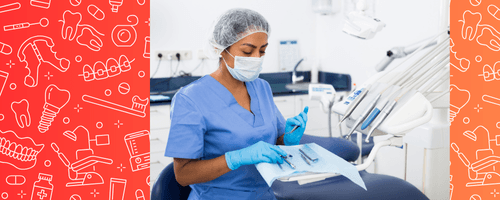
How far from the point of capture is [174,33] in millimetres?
3139

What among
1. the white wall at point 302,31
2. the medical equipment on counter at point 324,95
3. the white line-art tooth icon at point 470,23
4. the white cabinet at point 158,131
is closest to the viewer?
the white line-art tooth icon at point 470,23

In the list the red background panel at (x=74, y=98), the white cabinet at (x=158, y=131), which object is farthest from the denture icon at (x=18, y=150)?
the white cabinet at (x=158, y=131)

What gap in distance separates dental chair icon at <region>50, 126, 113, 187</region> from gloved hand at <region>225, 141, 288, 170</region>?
421 mm

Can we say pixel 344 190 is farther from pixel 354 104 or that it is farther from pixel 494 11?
pixel 494 11

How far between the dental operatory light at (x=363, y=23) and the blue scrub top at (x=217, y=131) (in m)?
0.48

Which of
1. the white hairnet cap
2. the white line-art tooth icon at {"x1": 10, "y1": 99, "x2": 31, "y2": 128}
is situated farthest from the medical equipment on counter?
the white line-art tooth icon at {"x1": 10, "y1": 99, "x2": 31, "y2": 128}

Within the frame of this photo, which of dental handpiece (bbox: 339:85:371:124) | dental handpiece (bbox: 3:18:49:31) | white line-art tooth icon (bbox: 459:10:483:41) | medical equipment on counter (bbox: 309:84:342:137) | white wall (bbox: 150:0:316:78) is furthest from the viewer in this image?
white wall (bbox: 150:0:316:78)

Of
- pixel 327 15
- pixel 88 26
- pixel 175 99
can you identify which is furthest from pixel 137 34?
pixel 327 15

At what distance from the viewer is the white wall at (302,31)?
8.20ft

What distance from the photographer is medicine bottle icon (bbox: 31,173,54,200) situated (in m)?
0.62

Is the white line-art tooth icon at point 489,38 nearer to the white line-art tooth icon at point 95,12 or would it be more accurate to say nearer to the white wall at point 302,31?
the white line-art tooth icon at point 95,12

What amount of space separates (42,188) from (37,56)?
219mm

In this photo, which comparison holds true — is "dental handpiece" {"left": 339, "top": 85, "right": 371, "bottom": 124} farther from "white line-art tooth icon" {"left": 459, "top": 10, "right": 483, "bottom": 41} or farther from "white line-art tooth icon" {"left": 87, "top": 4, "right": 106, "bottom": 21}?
"white line-art tooth icon" {"left": 87, "top": 4, "right": 106, "bottom": 21}

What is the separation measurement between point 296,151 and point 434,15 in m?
1.52
